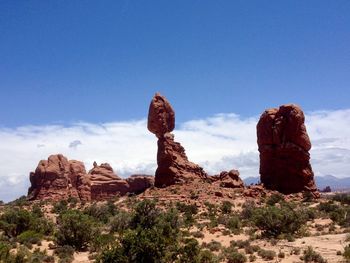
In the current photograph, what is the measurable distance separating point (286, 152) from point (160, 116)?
1554 cm

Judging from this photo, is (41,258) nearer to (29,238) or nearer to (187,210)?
(29,238)

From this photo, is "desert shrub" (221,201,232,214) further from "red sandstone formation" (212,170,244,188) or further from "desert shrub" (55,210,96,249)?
"desert shrub" (55,210,96,249)

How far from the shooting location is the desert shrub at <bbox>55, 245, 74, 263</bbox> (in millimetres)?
19606

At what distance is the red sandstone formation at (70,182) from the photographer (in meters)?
53.4

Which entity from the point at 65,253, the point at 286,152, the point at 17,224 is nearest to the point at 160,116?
the point at 286,152

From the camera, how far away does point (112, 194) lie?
60.1 m

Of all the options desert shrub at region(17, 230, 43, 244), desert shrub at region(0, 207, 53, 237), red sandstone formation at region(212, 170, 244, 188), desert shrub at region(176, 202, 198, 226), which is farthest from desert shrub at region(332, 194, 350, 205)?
desert shrub at region(17, 230, 43, 244)

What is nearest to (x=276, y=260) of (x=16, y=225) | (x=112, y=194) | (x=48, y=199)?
(x=16, y=225)

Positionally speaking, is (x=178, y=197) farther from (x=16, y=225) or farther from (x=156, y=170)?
(x=16, y=225)

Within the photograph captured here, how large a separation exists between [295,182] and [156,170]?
15939 millimetres

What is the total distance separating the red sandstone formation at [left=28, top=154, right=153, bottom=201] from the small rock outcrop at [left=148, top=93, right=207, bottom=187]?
5.46 meters

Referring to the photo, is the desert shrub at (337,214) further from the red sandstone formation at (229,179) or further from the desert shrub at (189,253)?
the desert shrub at (189,253)

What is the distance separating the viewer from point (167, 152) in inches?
1925

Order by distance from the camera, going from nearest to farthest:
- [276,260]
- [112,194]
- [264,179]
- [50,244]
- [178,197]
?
[276,260], [50,244], [178,197], [264,179], [112,194]
